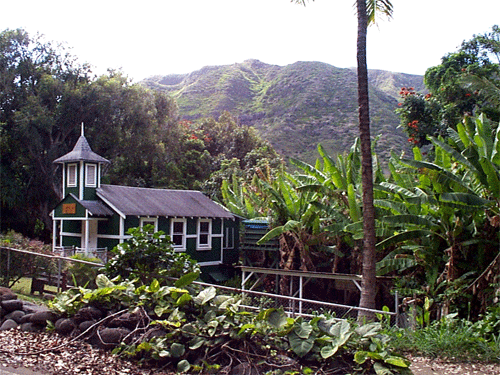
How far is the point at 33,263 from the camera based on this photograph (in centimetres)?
1398

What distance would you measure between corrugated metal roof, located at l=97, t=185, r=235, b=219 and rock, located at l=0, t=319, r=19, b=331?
540 inches

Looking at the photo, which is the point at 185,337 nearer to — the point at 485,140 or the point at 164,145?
the point at 485,140

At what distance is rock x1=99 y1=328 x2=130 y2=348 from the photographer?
725cm

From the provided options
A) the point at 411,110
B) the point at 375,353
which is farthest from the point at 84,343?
the point at 411,110

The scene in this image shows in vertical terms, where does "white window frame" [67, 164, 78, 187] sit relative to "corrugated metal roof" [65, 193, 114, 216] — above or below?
above

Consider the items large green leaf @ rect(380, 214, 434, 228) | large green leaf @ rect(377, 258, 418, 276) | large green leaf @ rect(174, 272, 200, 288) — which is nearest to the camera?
large green leaf @ rect(174, 272, 200, 288)

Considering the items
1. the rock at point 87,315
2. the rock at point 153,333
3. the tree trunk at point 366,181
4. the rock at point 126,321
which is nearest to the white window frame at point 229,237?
the tree trunk at point 366,181

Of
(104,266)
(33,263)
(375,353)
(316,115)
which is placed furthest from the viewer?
(316,115)

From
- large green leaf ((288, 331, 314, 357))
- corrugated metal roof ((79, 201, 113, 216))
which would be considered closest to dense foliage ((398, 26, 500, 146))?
corrugated metal roof ((79, 201, 113, 216))

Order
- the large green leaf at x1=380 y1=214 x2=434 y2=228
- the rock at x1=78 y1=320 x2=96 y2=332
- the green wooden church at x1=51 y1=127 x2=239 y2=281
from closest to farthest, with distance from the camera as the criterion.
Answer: the rock at x1=78 y1=320 x2=96 y2=332 < the large green leaf at x1=380 y1=214 x2=434 y2=228 < the green wooden church at x1=51 y1=127 x2=239 y2=281

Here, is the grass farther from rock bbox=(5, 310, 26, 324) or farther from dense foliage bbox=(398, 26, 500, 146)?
dense foliage bbox=(398, 26, 500, 146)

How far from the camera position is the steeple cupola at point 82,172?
74.0 ft

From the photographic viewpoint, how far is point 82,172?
2264 centimetres

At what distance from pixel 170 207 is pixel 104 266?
14.9 metres
